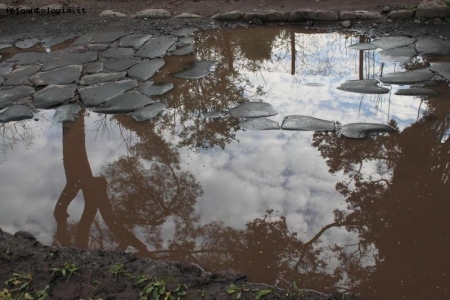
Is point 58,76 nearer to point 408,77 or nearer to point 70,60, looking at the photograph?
point 70,60

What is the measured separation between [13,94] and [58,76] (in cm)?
65

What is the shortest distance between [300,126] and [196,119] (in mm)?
1153

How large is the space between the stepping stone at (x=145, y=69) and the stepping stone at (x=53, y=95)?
79 centimetres

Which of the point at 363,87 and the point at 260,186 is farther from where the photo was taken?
the point at 363,87

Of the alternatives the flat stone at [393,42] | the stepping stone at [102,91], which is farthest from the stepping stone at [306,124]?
the flat stone at [393,42]

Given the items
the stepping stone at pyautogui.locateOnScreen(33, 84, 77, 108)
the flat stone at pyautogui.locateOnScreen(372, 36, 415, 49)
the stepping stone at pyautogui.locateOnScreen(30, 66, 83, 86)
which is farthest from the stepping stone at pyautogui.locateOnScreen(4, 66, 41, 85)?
the flat stone at pyautogui.locateOnScreen(372, 36, 415, 49)

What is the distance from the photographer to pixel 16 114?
5.06m

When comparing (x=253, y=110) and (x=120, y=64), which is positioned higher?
(x=120, y=64)

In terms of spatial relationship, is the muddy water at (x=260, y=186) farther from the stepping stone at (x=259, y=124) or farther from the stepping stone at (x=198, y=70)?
the stepping stone at (x=198, y=70)

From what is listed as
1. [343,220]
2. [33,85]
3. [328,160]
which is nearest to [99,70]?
[33,85]

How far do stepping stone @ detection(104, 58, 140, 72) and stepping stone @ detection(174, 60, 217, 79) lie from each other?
78 cm

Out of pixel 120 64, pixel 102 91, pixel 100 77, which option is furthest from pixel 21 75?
pixel 102 91

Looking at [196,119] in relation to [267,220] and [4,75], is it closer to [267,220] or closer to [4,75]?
[267,220]

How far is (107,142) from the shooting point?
4.54m
